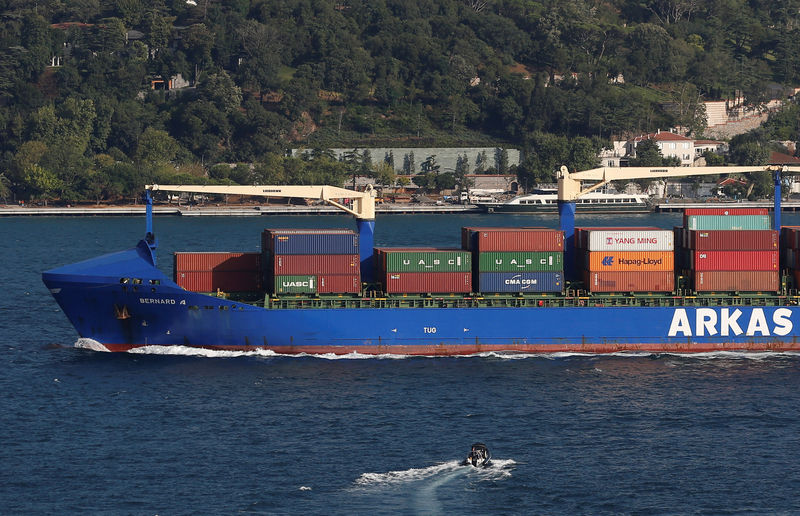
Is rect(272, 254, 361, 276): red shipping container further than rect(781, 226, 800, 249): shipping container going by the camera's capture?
No

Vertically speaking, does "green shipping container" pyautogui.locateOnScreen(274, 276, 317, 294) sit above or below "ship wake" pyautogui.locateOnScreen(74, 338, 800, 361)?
above

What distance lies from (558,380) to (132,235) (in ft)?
352

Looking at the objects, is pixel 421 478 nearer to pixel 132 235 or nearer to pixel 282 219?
pixel 132 235

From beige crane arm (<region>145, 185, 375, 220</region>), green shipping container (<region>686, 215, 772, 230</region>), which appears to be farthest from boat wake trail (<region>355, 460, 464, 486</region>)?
green shipping container (<region>686, 215, 772, 230</region>)

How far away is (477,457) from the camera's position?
4906 cm

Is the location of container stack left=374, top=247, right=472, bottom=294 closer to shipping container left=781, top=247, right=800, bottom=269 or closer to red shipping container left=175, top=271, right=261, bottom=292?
red shipping container left=175, top=271, right=261, bottom=292

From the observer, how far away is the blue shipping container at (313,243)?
222ft

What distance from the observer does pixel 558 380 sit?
2498 inches

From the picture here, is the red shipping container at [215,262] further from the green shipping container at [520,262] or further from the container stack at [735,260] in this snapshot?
the container stack at [735,260]

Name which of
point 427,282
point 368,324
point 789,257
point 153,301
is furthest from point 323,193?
point 789,257

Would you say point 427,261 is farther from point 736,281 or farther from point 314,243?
point 736,281

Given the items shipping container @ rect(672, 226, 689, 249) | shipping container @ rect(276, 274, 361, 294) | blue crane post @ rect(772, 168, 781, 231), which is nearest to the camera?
shipping container @ rect(276, 274, 361, 294)

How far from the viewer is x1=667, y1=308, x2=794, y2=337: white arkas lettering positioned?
69562mm

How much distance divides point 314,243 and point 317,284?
2333 millimetres
